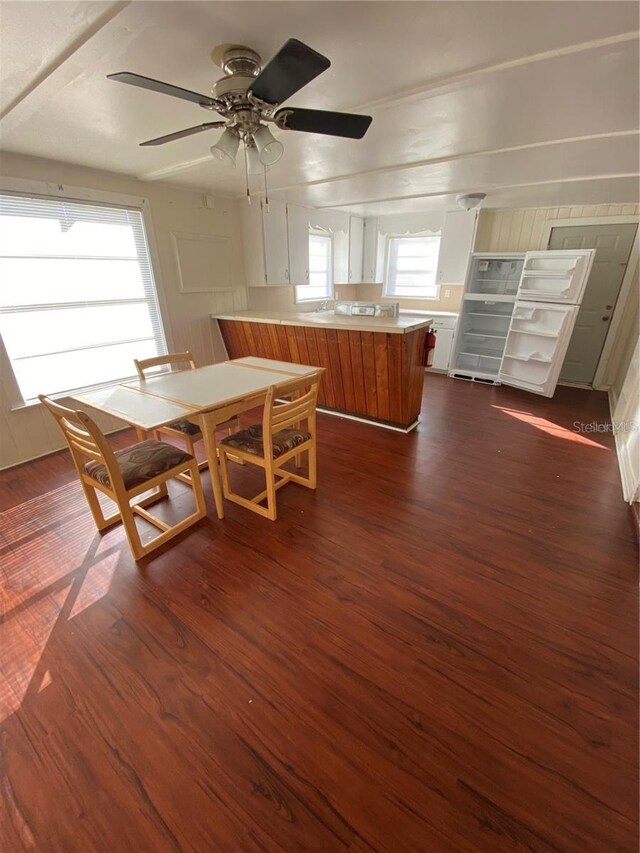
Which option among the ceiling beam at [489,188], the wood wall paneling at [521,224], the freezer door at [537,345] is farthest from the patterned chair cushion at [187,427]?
the wood wall paneling at [521,224]

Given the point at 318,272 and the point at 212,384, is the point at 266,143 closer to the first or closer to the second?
the point at 212,384

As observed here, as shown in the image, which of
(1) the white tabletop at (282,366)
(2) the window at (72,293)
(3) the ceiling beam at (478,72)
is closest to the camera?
(3) the ceiling beam at (478,72)

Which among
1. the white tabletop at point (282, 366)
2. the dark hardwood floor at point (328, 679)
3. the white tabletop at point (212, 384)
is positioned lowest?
the dark hardwood floor at point (328, 679)

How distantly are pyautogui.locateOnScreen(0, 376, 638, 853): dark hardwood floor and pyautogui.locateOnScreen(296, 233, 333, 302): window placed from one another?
3.81 m

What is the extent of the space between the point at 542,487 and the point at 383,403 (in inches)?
58.4

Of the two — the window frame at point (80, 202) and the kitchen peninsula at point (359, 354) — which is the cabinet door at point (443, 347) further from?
the window frame at point (80, 202)

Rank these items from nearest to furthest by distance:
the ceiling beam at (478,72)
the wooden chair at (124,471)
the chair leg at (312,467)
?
the ceiling beam at (478,72) < the wooden chair at (124,471) < the chair leg at (312,467)

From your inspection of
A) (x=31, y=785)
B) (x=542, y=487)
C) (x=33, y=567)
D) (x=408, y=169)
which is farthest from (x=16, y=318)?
(x=542, y=487)

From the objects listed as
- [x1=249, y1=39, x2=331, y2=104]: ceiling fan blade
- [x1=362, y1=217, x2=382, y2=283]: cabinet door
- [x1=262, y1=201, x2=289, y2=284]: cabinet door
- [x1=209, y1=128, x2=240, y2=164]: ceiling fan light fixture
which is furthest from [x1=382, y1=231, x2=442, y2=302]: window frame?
[x1=249, y1=39, x2=331, y2=104]: ceiling fan blade

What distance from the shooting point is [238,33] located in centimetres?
130

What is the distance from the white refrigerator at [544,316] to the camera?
377 centimetres

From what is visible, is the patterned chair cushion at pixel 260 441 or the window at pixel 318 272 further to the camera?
the window at pixel 318 272

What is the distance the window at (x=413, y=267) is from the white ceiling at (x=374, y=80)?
2543mm

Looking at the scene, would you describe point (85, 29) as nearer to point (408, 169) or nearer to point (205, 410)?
point (205, 410)
